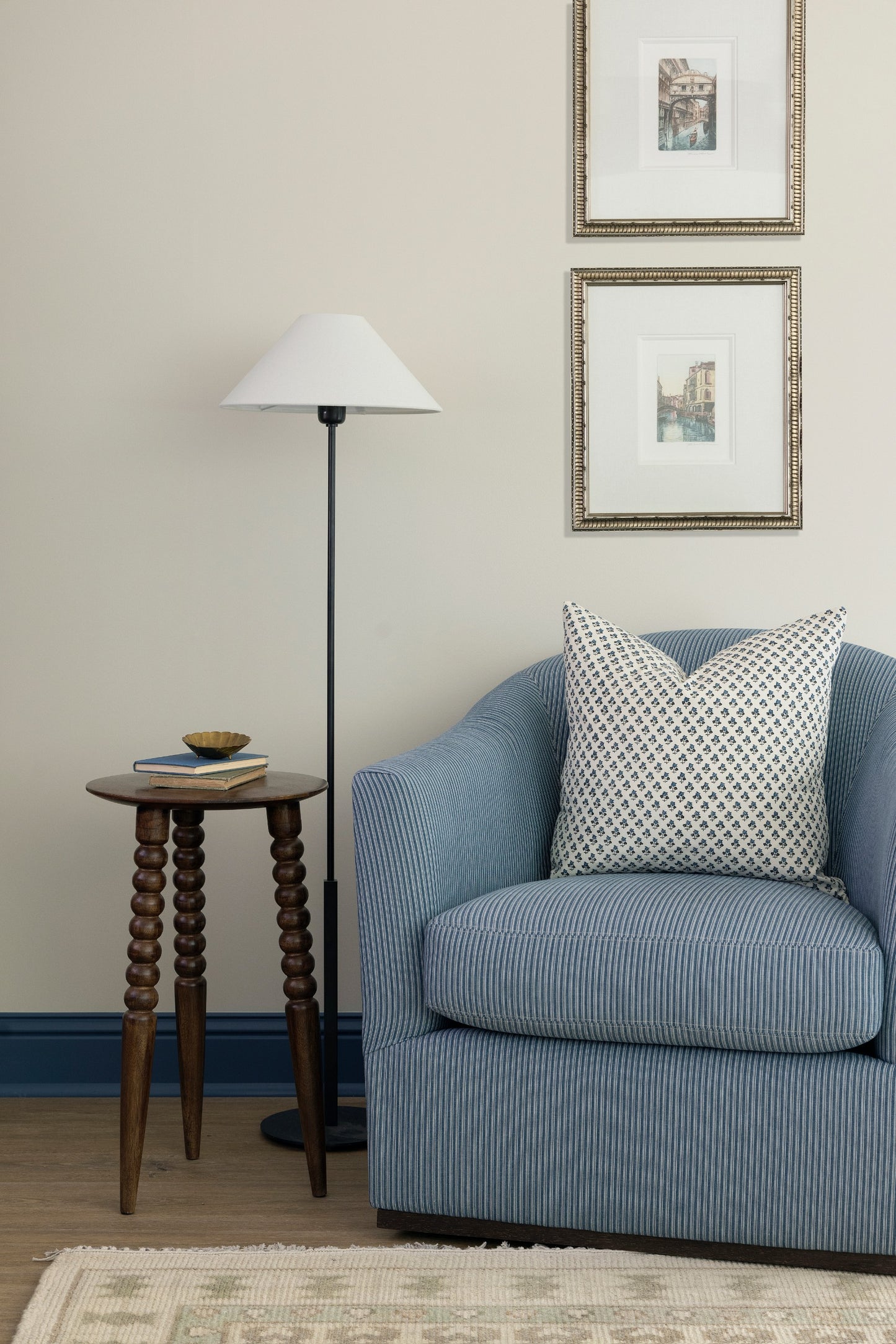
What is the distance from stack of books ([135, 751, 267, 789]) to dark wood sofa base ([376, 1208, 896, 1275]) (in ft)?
2.35

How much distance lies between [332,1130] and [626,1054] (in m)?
0.78

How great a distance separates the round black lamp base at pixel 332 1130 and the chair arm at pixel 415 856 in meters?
0.47

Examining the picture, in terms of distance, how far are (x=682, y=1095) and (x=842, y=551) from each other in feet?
4.26

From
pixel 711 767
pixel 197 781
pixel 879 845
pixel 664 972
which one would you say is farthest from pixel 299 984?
pixel 879 845

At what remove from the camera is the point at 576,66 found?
2.57 metres

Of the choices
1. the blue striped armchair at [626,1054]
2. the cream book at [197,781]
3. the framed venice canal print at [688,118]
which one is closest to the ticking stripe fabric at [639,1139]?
the blue striped armchair at [626,1054]

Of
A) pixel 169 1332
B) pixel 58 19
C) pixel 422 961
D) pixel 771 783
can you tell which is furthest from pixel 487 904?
pixel 58 19

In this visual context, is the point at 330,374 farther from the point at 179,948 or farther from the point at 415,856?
the point at 179,948

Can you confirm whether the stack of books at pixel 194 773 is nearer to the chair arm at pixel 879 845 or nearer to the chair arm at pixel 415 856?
the chair arm at pixel 415 856

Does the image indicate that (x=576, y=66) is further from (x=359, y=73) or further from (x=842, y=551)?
(x=842, y=551)

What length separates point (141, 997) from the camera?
200 cm

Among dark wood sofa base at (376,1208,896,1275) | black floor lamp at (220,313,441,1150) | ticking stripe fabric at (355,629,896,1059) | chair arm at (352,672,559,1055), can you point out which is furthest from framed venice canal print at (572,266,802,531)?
dark wood sofa base at (376,1208,896,1275)

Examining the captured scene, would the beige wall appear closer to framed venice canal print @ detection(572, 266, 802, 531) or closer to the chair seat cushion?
framed venice canal print @ detection(572, 266, 802, 531)

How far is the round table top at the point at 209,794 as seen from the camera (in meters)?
1.98
